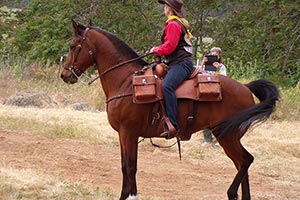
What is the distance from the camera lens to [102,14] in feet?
72.5

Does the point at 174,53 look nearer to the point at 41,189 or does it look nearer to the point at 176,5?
the point at 176,5

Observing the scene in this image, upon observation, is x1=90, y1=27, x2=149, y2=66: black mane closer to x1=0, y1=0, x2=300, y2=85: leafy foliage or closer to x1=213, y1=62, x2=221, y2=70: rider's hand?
x1=213, y1=62, x2=221, y2=70: rider's hand

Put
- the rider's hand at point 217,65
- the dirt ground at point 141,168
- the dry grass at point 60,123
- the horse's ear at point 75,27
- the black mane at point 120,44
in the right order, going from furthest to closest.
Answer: the dry grass at point 60,123 < the rider's hand at point 217,65 < the dirt ground at point 141,168 < the black mane at point 120,44 < the horse's ear at point 75,27

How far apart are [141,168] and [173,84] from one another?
102 inches

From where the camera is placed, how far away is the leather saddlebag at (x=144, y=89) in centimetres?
642

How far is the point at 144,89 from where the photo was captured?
21.1 ft

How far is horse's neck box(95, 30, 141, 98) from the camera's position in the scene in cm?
677

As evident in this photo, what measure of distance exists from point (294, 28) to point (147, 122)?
13.7 meters

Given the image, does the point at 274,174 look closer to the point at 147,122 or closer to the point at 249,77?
the point at 147,122

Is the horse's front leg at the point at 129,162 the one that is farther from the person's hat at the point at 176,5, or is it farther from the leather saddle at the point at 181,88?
the person's hat at the point at 176,5

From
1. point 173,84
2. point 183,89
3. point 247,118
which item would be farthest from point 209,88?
point 247,118

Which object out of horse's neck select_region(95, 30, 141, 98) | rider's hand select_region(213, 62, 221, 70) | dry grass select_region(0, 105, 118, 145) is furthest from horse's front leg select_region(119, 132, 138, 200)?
dry grass select_region(0, 105, 118, 145)

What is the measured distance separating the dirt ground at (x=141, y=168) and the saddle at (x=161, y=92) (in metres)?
1.10

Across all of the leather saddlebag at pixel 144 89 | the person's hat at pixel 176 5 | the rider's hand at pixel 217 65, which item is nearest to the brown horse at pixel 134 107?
the leather saddlebag at pixel 144 89
